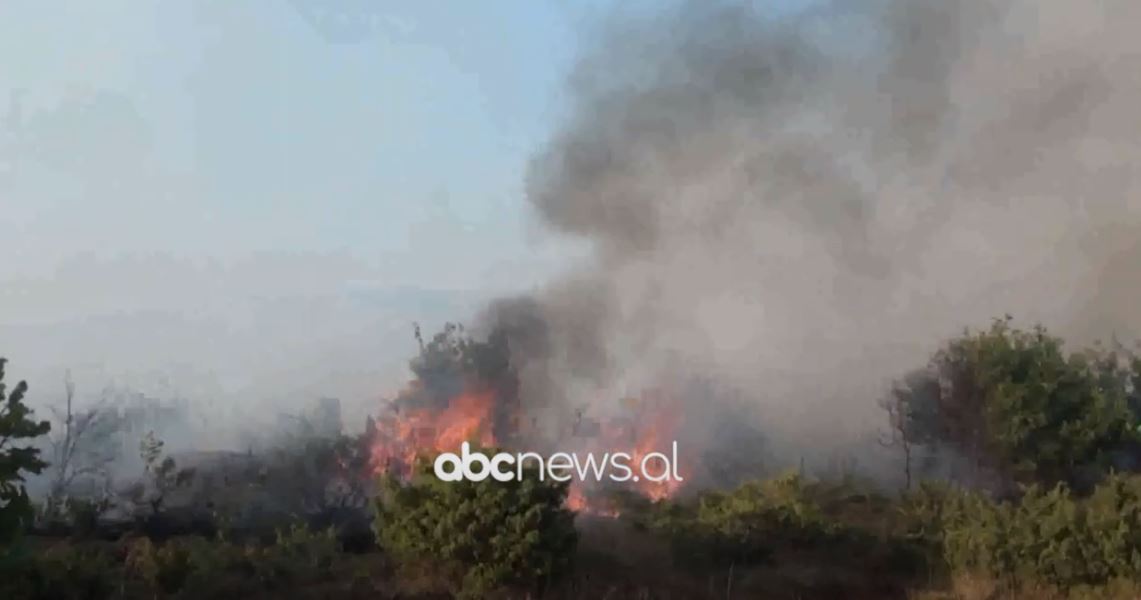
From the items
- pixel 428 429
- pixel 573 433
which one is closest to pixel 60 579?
pixel 428 429

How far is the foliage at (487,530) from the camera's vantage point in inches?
592

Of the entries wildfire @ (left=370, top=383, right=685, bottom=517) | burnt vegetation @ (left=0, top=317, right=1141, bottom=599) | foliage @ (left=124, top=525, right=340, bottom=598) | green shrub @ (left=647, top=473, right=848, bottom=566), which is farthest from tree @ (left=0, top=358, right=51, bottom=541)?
wildfire @ (left=370, top=383, right=685, bottom=517)

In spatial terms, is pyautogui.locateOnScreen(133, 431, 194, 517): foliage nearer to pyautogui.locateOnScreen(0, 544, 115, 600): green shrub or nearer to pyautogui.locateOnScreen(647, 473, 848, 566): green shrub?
pyautogui.locateOnScreen(0, 544, 115, 600): green shrub

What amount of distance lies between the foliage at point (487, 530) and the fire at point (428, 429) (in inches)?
340

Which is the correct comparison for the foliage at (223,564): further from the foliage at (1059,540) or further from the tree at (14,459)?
the foliage at (1059,540)

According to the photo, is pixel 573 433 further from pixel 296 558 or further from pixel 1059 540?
pixel 1059 540

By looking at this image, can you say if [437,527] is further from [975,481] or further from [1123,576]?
[975,481]

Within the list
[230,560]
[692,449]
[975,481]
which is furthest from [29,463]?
[975,481]

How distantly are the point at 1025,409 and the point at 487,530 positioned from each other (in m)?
19.3

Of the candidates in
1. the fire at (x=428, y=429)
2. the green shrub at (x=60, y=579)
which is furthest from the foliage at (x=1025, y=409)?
the green shrub at (x=60, y=579)

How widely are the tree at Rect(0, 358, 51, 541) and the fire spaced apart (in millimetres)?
13545

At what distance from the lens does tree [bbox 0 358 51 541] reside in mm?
10953

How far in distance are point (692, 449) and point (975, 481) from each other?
8232mm

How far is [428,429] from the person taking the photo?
2778 cm
